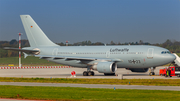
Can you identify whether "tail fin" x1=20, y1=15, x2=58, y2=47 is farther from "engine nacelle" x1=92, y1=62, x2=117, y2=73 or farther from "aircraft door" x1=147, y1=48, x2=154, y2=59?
"aircraft door" x1=147, y1=48, x2=154, y2=59

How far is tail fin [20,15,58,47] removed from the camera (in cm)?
4959

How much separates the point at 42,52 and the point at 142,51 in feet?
58.3

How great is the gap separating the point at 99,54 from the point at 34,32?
13.5 metres

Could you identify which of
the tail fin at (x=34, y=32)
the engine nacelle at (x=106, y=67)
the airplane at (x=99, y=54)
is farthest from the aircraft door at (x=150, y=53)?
the tail fin at (x=34, y=32)

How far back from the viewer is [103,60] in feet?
140

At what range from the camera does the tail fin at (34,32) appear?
49594 mm

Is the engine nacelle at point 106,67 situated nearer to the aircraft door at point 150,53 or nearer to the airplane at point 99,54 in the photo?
the airplane at point 99,54

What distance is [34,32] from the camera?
163 feet

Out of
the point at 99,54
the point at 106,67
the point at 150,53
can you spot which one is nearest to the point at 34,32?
the point at 99,54

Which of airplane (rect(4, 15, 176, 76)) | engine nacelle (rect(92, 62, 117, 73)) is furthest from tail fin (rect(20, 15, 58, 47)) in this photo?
engine nacelle (rect(92, 62, 117, 73))

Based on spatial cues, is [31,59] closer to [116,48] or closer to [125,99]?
[116,48]

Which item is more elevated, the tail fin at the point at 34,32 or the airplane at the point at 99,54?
the tail fin at the point at 34,32

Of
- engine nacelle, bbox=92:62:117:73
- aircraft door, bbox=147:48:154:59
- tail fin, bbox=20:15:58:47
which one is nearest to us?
engine nacelle, bbox=92:62:117:73

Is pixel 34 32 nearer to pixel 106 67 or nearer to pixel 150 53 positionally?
pixel 106 67
